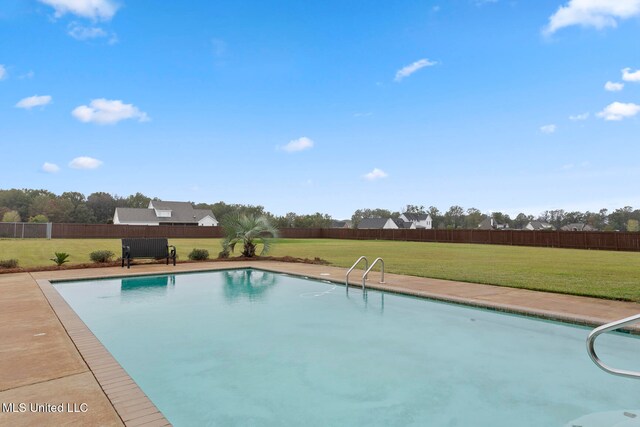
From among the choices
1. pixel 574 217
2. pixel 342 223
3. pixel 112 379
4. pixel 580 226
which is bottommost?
pixel 112 379

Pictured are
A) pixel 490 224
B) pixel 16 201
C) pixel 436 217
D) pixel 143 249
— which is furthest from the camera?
pixel 436 217

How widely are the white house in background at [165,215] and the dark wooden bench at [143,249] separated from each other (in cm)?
4795

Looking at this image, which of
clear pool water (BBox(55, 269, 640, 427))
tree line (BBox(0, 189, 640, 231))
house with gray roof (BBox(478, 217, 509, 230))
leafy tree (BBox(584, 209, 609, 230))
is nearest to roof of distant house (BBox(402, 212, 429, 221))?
tree line (BBox(0, 189, 640, 231))

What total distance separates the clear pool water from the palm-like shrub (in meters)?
7.38

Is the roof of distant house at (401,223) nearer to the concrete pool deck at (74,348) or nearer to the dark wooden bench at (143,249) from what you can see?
the dark wooden bench at (143,249)

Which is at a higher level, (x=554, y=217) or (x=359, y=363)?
(x=554, y=217)

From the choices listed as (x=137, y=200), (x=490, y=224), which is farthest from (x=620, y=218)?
(x=137, y=200)

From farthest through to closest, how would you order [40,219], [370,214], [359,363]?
1. [370,214]
2. [40,219]
3. [359,363]

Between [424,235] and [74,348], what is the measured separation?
41280mm

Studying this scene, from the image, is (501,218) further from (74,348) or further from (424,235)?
(74,348)

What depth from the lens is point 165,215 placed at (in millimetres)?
64688

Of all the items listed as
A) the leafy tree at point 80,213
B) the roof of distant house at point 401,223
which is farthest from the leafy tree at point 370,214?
the leafy tree at point 80,213

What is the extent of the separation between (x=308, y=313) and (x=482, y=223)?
9294cm

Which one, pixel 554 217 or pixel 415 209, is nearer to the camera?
pixel 554 217
